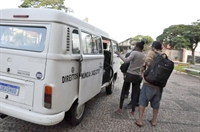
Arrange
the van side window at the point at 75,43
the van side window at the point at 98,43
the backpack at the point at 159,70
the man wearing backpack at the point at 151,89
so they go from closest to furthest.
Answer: the van side window at the point at 75,43
the backpack at the point at 159,70
the man wearing backpack at the point at 151,89
the van side window at the point at 98,43

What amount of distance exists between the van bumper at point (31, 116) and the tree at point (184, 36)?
31.7 m

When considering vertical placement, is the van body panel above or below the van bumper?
above

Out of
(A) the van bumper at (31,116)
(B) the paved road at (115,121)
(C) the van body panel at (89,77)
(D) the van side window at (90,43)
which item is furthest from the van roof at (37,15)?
(B) the paved road at (115,121)

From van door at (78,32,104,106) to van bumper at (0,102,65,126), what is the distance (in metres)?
0.74

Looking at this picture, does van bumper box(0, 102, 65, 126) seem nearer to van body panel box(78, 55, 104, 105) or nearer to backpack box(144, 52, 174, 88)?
van body panel box(78, 55, 104, 105)

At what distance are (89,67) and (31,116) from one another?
1.47m

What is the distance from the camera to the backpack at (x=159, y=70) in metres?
3.31

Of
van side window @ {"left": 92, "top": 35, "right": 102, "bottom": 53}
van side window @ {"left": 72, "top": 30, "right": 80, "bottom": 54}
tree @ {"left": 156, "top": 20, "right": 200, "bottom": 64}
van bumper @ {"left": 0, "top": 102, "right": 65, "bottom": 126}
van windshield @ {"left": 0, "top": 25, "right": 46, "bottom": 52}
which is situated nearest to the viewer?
van bumper @ {"left": 0, "top": 102, "right": 65, "bottom": 126}

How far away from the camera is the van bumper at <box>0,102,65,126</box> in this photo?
8.02 feet

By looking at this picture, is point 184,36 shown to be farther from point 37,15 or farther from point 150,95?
point 37,15

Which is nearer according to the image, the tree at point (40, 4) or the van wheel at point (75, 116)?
the van wheel at point (75, 116)

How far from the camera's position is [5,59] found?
2689 mm

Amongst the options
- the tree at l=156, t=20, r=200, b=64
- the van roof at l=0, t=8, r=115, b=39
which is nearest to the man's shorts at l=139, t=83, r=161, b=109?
the van roof at l=0, t=8, r=115, b=39

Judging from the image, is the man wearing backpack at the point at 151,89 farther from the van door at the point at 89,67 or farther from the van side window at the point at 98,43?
the van side window at the point at 98,43
